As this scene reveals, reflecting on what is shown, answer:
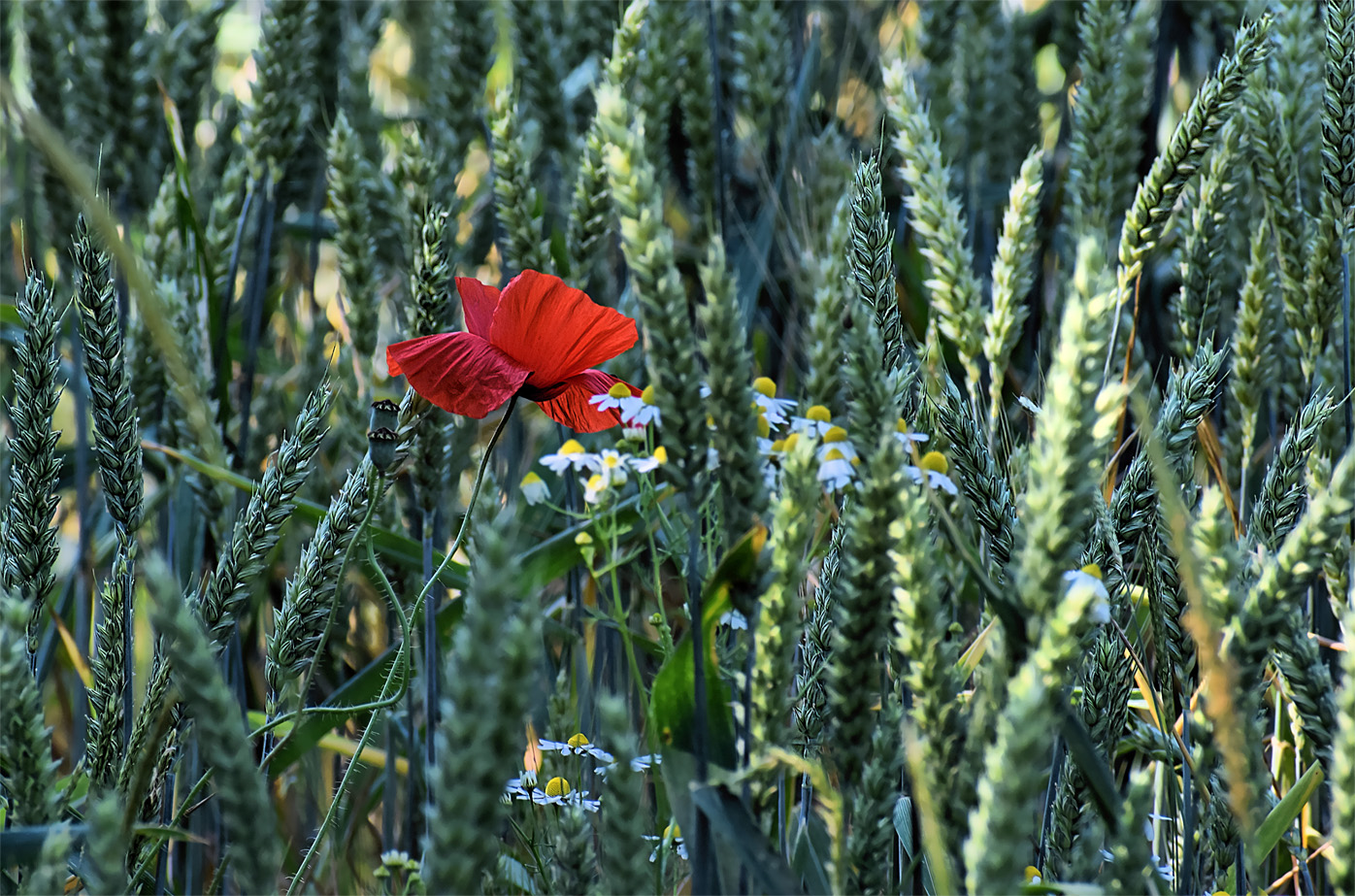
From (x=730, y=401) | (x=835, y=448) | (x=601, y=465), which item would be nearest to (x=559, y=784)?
(x=601, y=465)

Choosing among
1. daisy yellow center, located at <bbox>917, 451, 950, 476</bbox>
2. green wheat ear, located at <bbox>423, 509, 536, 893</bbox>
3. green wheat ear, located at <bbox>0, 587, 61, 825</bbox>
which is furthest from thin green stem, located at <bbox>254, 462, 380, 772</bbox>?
daisy yellow center, located at <bbox>917, 451, 950, 476</bbox>

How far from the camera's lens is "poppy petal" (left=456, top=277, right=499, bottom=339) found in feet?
2.62

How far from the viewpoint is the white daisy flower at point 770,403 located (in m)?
0.76

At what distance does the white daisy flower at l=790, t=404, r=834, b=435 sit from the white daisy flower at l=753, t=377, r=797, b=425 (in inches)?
3.2

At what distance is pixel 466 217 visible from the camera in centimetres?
151

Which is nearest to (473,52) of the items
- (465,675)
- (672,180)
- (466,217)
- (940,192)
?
(466,217)

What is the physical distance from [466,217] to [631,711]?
0.77 metres

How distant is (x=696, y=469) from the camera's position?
0.48 m

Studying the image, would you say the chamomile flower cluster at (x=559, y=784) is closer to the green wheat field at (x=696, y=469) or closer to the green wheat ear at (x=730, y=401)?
the green wheat field at (x=696, y=469)

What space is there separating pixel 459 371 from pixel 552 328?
0.07m


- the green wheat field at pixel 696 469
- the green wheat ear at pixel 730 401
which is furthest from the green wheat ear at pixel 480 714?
the green wheat ear at pixel 730 401

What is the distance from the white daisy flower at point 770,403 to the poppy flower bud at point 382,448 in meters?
0.22

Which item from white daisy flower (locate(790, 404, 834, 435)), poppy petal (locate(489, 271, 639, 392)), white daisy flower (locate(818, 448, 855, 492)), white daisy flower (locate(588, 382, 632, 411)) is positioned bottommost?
white daisy flower (locate(818, 448, 855, 492))

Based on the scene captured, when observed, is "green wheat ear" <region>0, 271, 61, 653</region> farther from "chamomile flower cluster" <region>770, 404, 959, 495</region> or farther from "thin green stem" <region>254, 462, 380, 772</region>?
"chamomile flower cluster" <region>770, 404, 959, 495</region>
